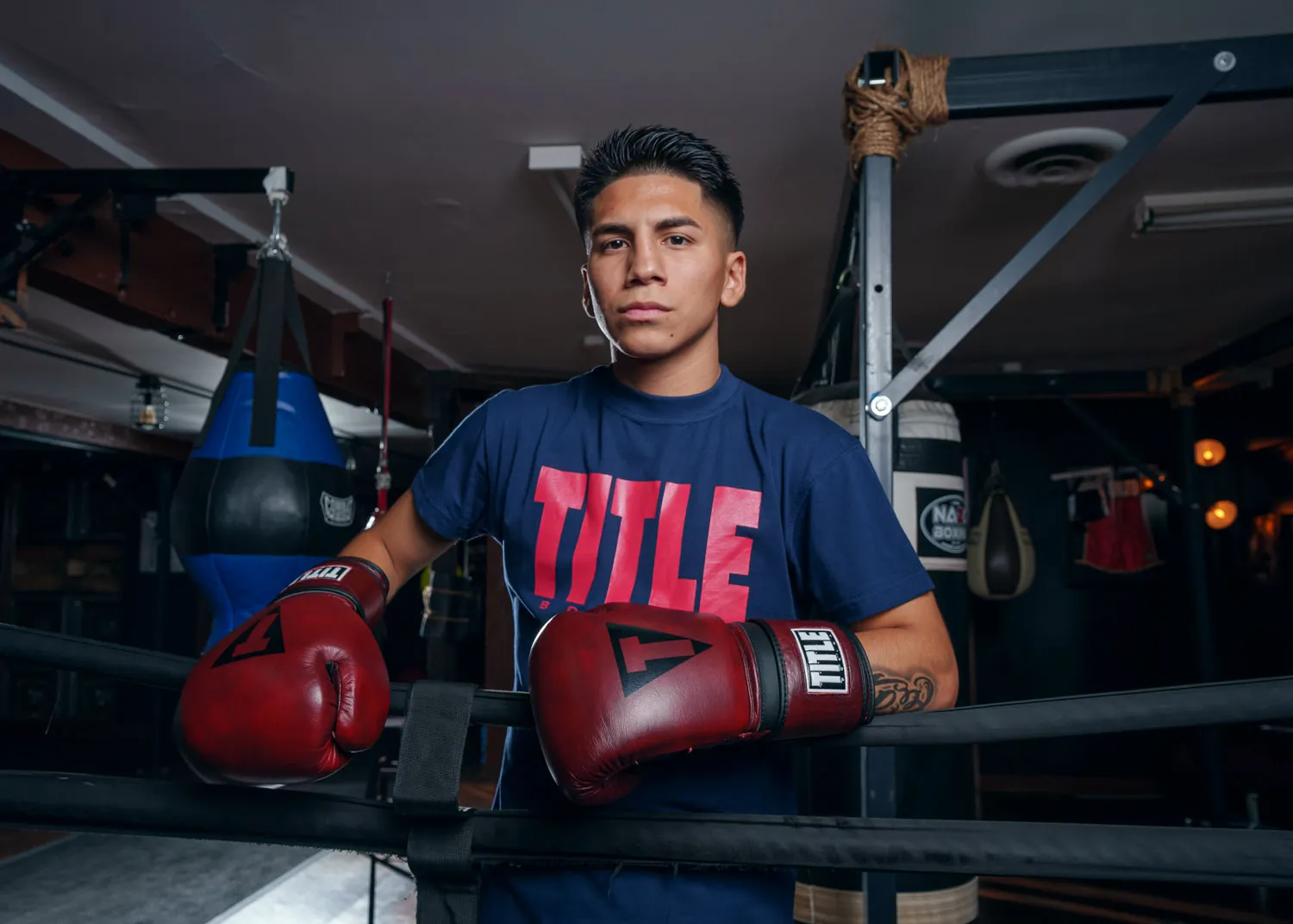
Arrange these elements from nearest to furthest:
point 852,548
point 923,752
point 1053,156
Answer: point 852,548 < point 923,752 < point 1053,156

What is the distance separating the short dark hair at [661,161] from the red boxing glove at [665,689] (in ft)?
1.98

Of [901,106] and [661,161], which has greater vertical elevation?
[901,106]

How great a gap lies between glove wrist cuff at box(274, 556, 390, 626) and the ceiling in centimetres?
162

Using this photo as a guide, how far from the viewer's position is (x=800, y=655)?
0.80 meters

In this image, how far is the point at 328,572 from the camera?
104cm

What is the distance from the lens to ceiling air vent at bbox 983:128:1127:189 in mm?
2811

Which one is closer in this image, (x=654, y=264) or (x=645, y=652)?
(x=645, y=652)

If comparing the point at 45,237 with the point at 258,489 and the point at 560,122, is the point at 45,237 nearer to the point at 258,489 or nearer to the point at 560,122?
the point at 258,489

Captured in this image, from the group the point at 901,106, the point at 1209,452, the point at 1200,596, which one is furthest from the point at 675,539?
the point at 1209,452

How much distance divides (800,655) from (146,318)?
10.5ft

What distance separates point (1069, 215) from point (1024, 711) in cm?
146

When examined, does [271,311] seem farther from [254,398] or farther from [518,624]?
[518,624]

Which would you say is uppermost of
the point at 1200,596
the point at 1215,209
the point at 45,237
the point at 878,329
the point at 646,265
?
the point at 1215,209

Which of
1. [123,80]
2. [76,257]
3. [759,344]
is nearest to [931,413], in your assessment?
[123,80]
